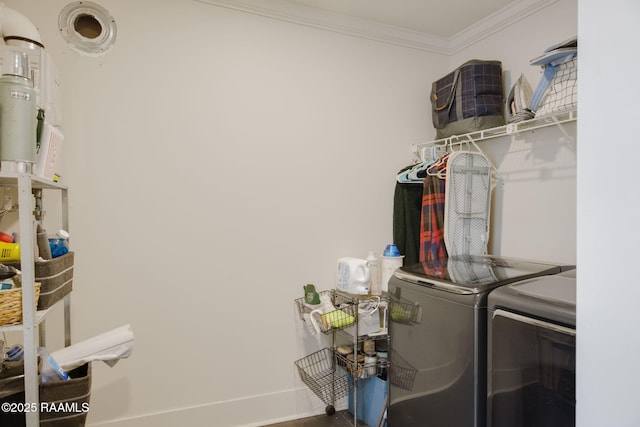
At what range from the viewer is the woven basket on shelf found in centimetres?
102

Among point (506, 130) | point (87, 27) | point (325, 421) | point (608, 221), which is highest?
point (87, 27)

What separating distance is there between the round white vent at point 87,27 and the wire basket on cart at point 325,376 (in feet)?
7.13

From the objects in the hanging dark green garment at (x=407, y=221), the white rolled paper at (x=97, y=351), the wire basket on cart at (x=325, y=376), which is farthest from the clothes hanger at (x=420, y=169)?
the white rolled paper at (x=97, y=351)

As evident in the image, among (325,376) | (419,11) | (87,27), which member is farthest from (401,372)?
(87,27)

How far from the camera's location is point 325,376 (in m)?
2.36

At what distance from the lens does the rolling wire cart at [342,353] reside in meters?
2.01

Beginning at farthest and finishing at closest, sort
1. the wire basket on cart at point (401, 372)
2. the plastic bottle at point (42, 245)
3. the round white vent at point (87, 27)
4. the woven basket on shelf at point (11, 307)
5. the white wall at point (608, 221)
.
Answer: the round white vent at point (87, 27)
the wire basket on cart at point (401, 372)
the plastic bottle at point (42, 245)
the woven basket on shelf at point (11, 307)
the white wall at point (608, 221)

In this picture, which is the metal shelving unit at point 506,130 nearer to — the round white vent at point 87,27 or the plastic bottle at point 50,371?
the round white vent at point 87,27

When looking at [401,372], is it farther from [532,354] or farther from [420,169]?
[420,169]

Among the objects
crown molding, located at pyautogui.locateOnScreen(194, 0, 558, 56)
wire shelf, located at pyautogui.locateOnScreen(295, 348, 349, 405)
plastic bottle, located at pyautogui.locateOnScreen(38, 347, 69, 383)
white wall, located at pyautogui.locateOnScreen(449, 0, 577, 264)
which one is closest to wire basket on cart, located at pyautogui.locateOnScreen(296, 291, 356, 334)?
wire shelf, located at pyautogui.locateOnScreen(295, 348, 349, 405)

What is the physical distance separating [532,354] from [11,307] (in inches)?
63.6

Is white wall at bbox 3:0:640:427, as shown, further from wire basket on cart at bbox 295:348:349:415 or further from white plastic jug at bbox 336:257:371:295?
white plastic jug at bbox 336:257:371:295

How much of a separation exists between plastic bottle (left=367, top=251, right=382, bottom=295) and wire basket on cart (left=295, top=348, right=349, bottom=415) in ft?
1.64

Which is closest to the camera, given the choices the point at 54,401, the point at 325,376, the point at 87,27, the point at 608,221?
the point at 608,221
